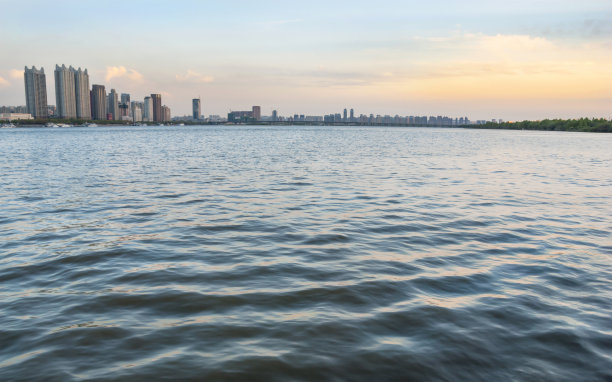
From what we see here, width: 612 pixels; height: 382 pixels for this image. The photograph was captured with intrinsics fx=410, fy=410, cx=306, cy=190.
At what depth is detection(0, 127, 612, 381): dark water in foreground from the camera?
249 inches

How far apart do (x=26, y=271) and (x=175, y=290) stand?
4477 millimetres

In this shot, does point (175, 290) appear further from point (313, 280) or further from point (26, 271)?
point (26, 271)

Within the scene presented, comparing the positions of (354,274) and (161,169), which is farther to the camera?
(161,169)

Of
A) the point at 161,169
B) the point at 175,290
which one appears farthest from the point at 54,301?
the point at 161,169

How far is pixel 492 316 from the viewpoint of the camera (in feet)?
26.2

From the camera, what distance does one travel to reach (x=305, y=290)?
9219mm

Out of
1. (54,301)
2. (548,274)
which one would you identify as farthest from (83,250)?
(548,274)

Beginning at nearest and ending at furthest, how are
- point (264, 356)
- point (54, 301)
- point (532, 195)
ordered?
point (264, 356) → point (54, 301) → point (532, 195)

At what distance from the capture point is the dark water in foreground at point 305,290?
6.32m

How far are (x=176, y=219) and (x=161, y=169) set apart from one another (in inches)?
855

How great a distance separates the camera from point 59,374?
5.94 metres

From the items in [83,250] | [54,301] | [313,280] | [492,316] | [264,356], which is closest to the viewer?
A: [264,356]

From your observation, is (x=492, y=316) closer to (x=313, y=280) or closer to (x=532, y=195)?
(x=313, y=280)

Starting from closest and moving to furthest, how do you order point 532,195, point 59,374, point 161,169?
point 59,374
point 532,195
point 161,169
